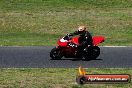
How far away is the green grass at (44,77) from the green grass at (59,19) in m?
9.46

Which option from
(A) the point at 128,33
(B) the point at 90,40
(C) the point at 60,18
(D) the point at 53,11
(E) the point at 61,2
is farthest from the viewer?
(E) the point at 61,2

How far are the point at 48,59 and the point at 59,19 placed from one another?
1539 centimetres

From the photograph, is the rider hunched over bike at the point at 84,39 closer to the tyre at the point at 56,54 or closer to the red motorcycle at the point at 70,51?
the red motorcycle at the point at 70,51

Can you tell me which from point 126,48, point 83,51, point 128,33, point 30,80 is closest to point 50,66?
point 83,51

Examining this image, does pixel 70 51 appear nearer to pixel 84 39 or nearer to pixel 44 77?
pixel 84 39

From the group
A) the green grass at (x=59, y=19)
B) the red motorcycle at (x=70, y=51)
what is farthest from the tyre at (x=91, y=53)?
the green grass at (x=59, y=19)

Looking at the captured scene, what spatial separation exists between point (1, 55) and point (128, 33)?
12.6 meters

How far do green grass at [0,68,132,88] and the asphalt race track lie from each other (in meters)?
1.58

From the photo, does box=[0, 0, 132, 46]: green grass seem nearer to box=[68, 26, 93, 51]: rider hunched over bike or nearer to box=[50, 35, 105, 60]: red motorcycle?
box=[50, 35, 105, 60]: red motorcycle

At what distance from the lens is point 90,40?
20.9 metres

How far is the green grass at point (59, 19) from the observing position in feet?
97.8

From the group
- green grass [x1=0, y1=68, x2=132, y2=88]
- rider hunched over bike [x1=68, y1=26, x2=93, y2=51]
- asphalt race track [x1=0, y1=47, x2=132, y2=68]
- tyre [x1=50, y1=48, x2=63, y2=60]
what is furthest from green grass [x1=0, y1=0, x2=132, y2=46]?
green grass [x1=0, y1=68, x2=132, y2=88]

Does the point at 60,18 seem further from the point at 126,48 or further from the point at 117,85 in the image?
the point at 117,85

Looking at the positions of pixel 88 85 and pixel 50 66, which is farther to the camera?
pixel 50 66
